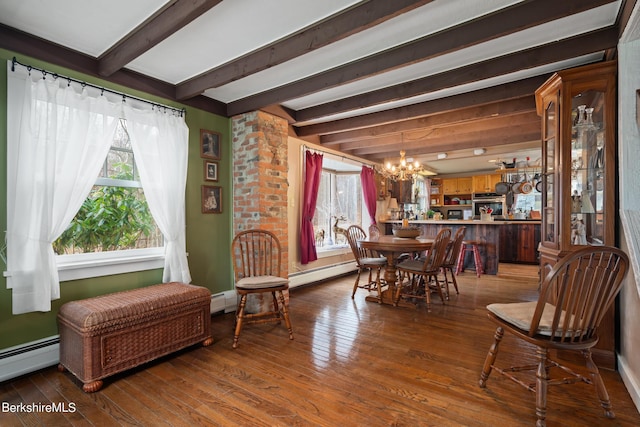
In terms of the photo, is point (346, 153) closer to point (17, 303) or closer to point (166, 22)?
point (166, 22)

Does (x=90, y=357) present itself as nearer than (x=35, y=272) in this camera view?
Yes

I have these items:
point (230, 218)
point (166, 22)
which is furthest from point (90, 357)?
point (166, 22)

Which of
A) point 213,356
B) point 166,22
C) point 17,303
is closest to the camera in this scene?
point 166,22

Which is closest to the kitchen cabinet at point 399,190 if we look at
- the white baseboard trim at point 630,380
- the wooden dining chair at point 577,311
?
the white baseboard trim at point 630,380

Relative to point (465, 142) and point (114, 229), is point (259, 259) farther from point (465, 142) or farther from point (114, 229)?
point (465, 142)

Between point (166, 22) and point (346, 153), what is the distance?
4.26 m

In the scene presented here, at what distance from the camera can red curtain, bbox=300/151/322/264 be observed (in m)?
4.68

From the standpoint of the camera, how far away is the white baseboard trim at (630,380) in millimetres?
1824

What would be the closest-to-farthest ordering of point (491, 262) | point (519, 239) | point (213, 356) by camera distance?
point (213, 356), point (491, 262), point (519, 239)

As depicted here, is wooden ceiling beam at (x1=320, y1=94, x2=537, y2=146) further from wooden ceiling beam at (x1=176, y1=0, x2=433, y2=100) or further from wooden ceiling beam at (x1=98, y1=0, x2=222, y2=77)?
wooden ceiling beam at (x1=98, y1=0, x2=222, y2=77)

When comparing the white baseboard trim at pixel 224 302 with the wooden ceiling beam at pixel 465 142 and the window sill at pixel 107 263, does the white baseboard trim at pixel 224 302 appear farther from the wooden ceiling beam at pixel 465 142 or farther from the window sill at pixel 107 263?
the wooden ceiling beam at pixel 465 142

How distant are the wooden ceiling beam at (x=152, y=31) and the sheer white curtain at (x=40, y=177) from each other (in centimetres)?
37

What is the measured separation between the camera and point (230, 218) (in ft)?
12.3

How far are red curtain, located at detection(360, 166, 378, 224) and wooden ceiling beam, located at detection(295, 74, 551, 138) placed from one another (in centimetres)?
201
